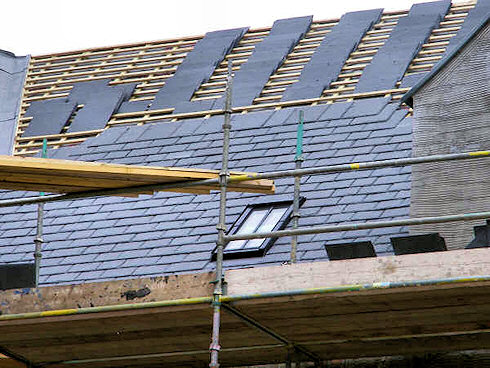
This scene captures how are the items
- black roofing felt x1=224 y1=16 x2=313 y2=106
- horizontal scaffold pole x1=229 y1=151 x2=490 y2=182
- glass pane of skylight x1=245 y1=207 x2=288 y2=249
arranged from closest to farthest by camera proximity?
horizontal scaffold pole x1=229 y1=151 x2=490 y2=182, glass pane of skylight x1=245 y1=207 x2=288 y2=249, black roofing felt x1=224 y1=16 x2=313 y2=106

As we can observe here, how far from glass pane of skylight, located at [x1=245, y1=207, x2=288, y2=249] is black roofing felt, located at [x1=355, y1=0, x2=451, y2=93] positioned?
2.45 meters

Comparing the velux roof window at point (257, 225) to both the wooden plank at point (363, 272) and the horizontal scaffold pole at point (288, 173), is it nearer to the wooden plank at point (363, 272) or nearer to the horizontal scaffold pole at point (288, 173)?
the horizontal scaffold pole at point (288, 173)

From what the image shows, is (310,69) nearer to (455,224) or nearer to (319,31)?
(319,31)

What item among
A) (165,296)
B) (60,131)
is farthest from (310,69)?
(165,296)

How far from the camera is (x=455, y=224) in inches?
404

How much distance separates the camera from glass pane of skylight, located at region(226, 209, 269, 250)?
38.1 ft

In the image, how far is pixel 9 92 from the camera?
1661 centimetres

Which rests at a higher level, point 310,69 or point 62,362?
point 310,69

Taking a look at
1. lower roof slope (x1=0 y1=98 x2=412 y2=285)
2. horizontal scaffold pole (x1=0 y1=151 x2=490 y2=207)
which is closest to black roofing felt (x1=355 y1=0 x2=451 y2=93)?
lower roof slope (x1=0 y1=98 x2=412 y2=285)

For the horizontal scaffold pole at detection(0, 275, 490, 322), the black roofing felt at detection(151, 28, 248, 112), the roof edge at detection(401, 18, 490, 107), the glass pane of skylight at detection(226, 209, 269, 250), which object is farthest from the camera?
the black roofing felt at detection(151, 28, 248, 112)

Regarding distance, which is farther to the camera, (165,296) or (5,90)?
(5,90)

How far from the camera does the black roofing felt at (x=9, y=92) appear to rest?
15.5 m

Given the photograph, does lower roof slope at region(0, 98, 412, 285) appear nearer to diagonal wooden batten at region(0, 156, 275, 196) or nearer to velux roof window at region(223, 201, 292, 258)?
velux roof window at region(223, 201, 292, 258)

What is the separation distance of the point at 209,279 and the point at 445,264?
1.67m
